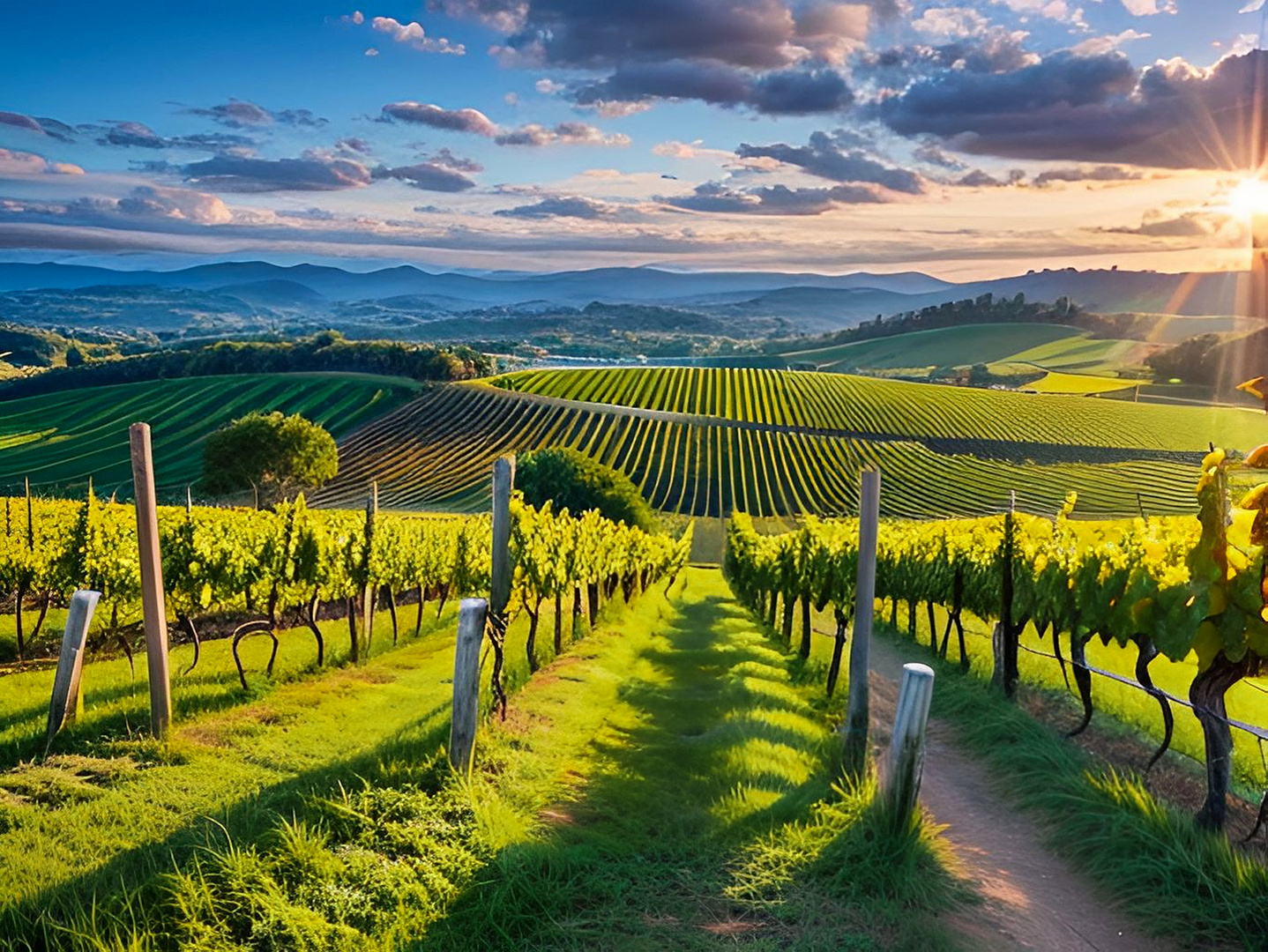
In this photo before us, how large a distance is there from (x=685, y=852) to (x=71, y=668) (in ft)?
18.0

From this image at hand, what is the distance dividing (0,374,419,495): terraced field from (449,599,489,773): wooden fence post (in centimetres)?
6948

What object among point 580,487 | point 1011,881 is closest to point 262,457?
point 580,487

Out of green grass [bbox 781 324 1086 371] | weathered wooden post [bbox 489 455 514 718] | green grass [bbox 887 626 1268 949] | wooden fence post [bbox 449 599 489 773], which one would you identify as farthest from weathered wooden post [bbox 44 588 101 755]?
green grass [bbox 781 324 1086 371]

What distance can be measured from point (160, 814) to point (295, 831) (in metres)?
1.45

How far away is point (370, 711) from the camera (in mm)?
9078

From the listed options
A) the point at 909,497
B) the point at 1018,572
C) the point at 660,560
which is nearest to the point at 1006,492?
the point at 909,497

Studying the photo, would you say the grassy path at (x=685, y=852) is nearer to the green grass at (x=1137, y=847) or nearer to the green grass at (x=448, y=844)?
the green grass at (x=448, y=844)

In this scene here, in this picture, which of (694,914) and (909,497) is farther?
(909,497)

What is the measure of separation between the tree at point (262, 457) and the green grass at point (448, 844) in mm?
50073

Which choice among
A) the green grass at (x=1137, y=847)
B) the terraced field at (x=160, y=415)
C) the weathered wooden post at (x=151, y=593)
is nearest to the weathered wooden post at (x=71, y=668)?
the weathered wooden post at (x=151, y=593)

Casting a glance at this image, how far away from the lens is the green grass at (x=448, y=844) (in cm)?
455

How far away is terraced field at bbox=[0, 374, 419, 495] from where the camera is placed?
7188 centimetres

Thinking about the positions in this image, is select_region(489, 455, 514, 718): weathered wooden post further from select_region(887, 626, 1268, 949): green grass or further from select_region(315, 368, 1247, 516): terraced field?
select_region(315, 368, 1247, 516): terraced field

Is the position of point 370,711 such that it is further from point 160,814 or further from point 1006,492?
point 1006,492
